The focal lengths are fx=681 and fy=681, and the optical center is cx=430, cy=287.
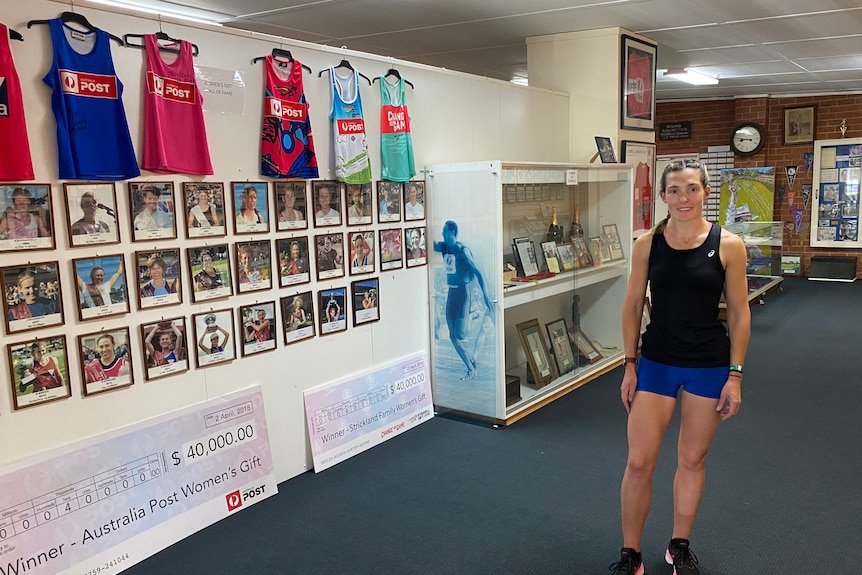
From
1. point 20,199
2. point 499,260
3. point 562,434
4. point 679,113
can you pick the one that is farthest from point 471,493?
point 679,113

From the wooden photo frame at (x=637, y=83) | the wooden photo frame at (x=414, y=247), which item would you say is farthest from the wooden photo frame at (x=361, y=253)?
the wooden photo frame at (x=637, y=83)

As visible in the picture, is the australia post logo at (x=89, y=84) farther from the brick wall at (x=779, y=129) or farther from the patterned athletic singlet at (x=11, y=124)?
the brick wall at (x=779, y=129)

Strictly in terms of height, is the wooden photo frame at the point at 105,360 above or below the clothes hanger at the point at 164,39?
below

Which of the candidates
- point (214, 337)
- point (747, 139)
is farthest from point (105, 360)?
point (747, 139)

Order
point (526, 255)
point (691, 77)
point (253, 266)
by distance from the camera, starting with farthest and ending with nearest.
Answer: point (691, 77) < point (526, 255) < point (253, 266)

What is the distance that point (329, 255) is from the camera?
3.68 metres

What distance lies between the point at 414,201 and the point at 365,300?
0.72 m

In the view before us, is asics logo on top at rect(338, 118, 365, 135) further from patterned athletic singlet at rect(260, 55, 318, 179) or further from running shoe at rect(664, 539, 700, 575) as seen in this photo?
running shoe at rect(664, 539, 700, 575)

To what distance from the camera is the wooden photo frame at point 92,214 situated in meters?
2.61

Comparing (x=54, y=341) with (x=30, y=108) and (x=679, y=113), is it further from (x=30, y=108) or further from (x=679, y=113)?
(x=679, y=113)

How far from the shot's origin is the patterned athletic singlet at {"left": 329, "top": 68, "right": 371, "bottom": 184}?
3600mm

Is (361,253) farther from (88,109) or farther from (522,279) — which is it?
(88,109)

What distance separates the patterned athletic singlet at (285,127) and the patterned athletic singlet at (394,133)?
22.5 inches

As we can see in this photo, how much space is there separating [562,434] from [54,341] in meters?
2.76
